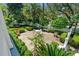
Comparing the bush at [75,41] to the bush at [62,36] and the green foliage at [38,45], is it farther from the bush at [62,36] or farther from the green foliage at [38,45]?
the green foliage at [38,45]

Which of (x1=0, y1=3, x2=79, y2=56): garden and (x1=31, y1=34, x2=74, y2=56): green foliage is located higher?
(x1=0, y1=3, x2=79, y2=56): garden

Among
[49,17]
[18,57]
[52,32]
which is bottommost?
[18,57]

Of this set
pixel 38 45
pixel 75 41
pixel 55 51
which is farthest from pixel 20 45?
pixel 75 41

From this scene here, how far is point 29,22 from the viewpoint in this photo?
6.71ft

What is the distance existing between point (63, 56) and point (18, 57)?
401mm

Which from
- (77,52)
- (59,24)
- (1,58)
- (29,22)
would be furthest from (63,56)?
(1,58)

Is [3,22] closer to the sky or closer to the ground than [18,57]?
closer to the sky

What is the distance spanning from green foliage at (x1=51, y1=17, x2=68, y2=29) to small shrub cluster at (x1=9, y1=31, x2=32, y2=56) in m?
0.32

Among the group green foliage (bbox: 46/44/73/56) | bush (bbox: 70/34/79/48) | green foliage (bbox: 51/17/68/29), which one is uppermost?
green foliage (bbox: 51/17/68/29)

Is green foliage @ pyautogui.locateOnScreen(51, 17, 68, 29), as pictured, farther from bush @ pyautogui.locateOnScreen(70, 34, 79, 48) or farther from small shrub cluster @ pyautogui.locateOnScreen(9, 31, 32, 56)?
small shrub cluster @ pyautogui.locateOnScreen(9, 31, 32, 56)

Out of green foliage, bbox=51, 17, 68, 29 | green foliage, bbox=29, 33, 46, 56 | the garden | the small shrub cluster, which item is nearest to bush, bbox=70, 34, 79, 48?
the garden

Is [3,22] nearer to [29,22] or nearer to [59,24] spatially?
[29,22]

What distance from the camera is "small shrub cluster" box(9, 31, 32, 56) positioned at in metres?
2.03

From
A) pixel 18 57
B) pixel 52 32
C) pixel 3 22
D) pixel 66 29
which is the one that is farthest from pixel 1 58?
pixel 66 29
